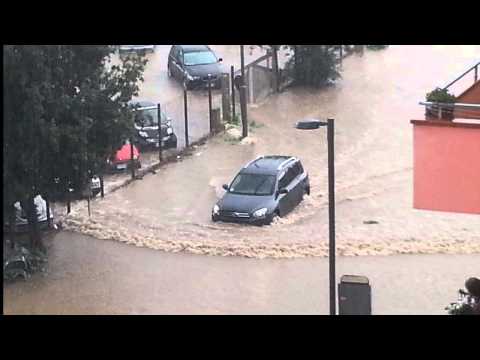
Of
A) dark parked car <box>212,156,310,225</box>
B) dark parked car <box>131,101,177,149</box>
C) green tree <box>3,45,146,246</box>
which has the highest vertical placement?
green tree <box>3,45,146,246</box>

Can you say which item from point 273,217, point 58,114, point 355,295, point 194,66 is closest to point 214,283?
point 273,217

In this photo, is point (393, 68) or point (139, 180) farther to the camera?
point (393, 68)

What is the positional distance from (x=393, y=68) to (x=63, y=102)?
20560mm

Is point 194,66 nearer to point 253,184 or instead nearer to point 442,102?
point 253,184

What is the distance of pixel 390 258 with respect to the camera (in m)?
18.0

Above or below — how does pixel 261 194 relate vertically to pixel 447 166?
below

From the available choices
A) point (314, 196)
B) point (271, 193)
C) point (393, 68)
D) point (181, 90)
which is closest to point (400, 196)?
point (314, 196)

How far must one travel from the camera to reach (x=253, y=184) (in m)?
20.1

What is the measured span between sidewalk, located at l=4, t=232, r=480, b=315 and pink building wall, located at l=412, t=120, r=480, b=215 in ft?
9.95

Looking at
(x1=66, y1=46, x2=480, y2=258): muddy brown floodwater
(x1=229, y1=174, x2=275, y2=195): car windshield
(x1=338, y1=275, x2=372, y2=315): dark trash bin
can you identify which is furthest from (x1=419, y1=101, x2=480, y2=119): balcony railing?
(x1=229, y1=174, x2=275, y2=195): car windshield

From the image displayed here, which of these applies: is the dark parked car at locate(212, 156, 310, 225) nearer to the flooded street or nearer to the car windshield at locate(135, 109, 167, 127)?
the flooded street

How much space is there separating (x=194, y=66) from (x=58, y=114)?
14671 mm

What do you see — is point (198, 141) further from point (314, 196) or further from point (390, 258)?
point (390, 258)

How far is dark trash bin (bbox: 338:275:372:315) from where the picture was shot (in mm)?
12802
